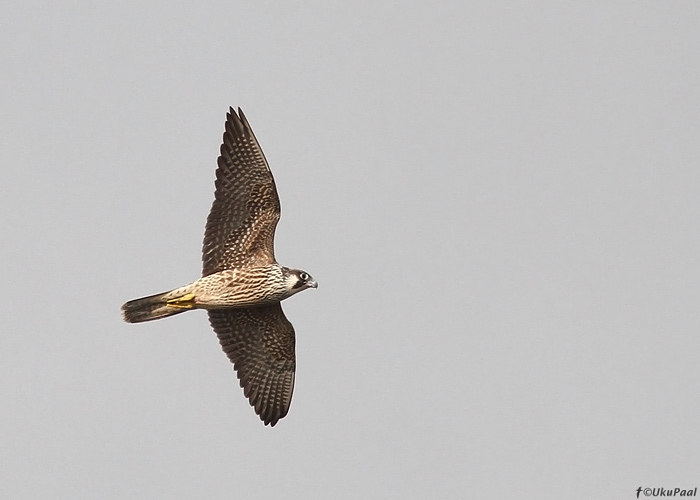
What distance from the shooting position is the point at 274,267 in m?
27.2

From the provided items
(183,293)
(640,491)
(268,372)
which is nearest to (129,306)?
(183,293)

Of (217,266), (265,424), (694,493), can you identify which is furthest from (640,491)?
(217,266)

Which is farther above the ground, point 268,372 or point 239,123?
point 239,123

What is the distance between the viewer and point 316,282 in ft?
88.6

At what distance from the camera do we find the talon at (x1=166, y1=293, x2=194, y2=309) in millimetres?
27109

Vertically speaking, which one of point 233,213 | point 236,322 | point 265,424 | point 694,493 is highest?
point 233,213

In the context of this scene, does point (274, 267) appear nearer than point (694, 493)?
Yes

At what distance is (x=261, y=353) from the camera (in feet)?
93.8

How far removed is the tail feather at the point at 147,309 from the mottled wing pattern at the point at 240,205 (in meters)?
0.88

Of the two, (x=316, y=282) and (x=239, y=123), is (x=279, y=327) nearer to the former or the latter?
(x=316, y=282)

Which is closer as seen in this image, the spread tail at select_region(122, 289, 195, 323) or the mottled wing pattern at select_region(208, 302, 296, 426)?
the spread tail at select_region(122, 289, 195, 323)

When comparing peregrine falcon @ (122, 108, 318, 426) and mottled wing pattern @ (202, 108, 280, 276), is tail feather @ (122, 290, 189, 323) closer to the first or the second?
peregrine falcon @ (122, 108, 318, 426)

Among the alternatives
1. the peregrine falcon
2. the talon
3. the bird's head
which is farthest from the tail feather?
→ the bird's head

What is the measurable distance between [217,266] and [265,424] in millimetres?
3175
